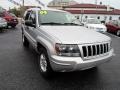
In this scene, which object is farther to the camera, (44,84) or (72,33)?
(72,33)

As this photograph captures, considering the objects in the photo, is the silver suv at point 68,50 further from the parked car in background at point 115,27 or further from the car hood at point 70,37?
the parked car in background at point 115,27

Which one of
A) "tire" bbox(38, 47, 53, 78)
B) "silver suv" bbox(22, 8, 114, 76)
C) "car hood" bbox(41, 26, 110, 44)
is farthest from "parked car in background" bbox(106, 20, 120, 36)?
"tire" bbox(38, 47, 53, 78)

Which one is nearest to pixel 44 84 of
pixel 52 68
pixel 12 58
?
pixel 52 68

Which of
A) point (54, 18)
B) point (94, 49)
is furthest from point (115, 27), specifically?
point (94, 49)

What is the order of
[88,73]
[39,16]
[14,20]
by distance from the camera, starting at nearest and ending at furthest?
[88,73] → [39,16] → [14,20]

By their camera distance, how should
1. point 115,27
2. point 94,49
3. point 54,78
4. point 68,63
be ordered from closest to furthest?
point 68,63
point 94,49
point 54,78
point 115,27

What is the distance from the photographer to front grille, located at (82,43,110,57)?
446cm

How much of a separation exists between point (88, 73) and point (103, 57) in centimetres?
94

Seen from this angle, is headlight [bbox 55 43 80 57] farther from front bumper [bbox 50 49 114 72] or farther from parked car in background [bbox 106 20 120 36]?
parked car in background [bbox 106 20 120 36]

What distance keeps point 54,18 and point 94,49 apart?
7.37 feet

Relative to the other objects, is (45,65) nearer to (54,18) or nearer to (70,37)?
(70,37)

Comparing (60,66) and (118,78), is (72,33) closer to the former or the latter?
(60,66)

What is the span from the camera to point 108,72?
18.9 ft

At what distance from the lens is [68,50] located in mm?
4418
